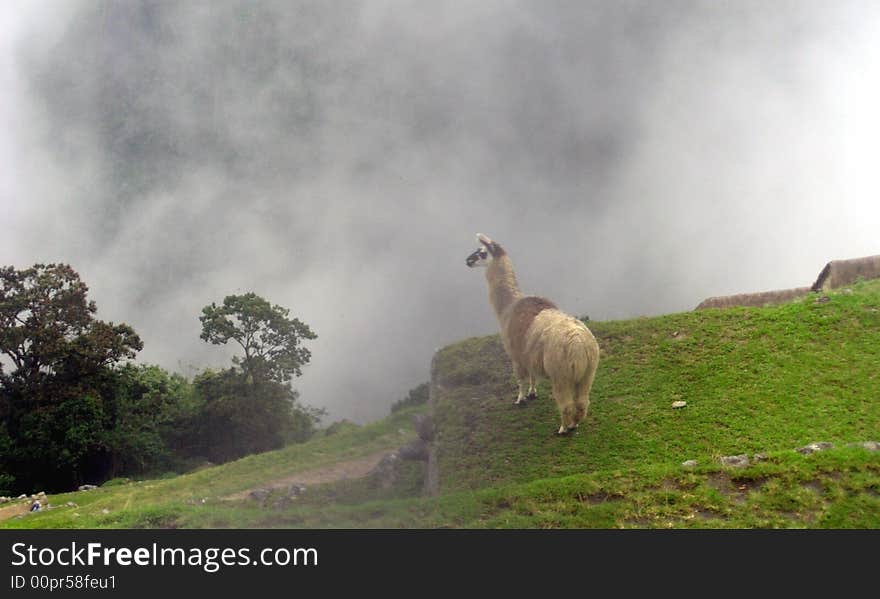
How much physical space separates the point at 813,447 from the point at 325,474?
5404 mm

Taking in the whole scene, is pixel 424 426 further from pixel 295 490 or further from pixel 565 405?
pixel 295 490

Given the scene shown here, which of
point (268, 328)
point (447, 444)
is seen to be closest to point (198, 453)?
point (268, 328)

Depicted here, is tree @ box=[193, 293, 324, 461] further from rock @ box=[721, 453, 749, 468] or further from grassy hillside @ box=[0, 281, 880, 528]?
rock @ box=[721, 453, 749, 468]

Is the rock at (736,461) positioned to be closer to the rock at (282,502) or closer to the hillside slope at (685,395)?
the hillside slope at (685,395)

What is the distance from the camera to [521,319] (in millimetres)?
8867

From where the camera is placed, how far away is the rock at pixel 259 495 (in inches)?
222

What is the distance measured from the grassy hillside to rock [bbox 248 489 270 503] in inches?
7.4

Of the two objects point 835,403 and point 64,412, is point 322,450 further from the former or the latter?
point 64,412

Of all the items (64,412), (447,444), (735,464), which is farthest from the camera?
(64,412)

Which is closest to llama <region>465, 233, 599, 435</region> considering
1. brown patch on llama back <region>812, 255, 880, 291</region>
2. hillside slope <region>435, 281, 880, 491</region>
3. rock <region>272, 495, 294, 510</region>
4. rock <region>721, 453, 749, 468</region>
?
hillside slope <region>435, 281, 880, 491</region>

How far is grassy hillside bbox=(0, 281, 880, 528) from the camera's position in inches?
194

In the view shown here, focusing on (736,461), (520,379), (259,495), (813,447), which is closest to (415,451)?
(259,495)

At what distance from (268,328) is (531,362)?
4041 millimetres
